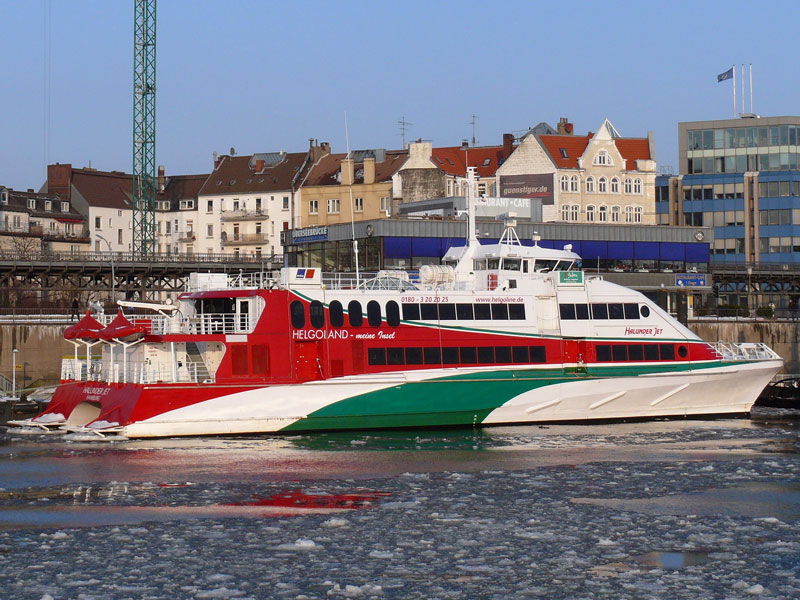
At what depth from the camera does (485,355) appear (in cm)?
3675

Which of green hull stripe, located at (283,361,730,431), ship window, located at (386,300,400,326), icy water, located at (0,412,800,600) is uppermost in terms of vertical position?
ship window, located at (386,300,400,326)

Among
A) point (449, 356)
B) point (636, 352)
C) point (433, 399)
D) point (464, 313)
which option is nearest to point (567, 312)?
point (636, 352)

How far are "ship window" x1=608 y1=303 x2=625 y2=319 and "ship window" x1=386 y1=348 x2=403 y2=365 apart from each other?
783 centimetres

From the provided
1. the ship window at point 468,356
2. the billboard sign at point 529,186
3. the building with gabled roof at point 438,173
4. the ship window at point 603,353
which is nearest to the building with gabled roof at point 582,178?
the billboard sign at point 529,186

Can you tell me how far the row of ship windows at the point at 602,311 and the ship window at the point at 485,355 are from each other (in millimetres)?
3040

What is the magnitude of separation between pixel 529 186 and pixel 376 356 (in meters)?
50.2

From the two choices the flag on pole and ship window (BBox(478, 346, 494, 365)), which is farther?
the flag on pole

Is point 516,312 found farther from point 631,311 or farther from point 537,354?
point 631,311

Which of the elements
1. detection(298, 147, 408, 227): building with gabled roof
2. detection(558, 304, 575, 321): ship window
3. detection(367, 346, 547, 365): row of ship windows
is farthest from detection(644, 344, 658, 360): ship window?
detection(298, 147, 408, 227): building with gabled roof

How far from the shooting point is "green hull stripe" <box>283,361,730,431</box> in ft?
114

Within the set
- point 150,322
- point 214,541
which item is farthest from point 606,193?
point 214,541

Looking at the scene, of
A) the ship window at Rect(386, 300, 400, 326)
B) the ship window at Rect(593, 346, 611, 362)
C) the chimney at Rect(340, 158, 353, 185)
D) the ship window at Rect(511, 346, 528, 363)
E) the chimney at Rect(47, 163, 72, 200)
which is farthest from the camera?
the chimney at Rect(47, 163, 72, 200)

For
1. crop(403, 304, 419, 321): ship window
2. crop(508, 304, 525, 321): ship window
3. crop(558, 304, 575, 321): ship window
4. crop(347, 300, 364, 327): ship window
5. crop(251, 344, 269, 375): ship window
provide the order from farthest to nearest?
crop(558, 304, 575, 321): ship window < crop(508, 304, 525, 321): ship window < crop(403, 304, 419, 321): ship window < crop(347, 300, 364, 327): ship window < crop(251, 344, 269, 375): ship window

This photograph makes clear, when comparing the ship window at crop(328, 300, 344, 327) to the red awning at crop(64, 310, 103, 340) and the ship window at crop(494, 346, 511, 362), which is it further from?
the red awning at crop(64, 310, 103, 340)
